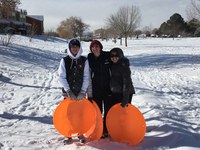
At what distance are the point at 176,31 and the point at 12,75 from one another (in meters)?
76.1

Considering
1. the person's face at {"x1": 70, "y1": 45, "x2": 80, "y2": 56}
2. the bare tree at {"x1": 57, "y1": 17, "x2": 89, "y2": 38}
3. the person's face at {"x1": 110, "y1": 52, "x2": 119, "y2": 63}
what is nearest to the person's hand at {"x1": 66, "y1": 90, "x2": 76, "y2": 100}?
the person's face at {"x1": 70, "y1": 45, "x2": 80, "y2": 56}

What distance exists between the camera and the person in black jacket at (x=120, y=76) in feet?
14.9

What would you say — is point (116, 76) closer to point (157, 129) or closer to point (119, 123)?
point (119, 123)

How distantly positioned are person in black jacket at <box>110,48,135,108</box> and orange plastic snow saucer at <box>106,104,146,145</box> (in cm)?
20

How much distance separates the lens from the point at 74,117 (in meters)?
4.78

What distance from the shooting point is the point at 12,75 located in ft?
40.9

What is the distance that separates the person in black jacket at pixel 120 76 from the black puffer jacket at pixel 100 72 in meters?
0.12

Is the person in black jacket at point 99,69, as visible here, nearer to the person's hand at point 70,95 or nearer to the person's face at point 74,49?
the person's face at point 74,49

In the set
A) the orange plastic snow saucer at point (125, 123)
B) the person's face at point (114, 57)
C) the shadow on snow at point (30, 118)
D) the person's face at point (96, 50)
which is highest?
Result: the person's face at point (96, 50)

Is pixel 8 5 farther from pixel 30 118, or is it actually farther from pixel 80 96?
pixel 80 96

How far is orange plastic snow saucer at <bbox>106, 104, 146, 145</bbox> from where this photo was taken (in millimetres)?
4695

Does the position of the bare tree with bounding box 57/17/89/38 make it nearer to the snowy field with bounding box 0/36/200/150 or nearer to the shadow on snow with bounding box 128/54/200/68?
the shadow on snow with bounding box 128/54/200/68

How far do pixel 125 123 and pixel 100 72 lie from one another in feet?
3.27

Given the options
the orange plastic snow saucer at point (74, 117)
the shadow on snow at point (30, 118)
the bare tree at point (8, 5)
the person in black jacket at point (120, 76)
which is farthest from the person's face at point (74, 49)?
the bare tree at point (8, 5)
